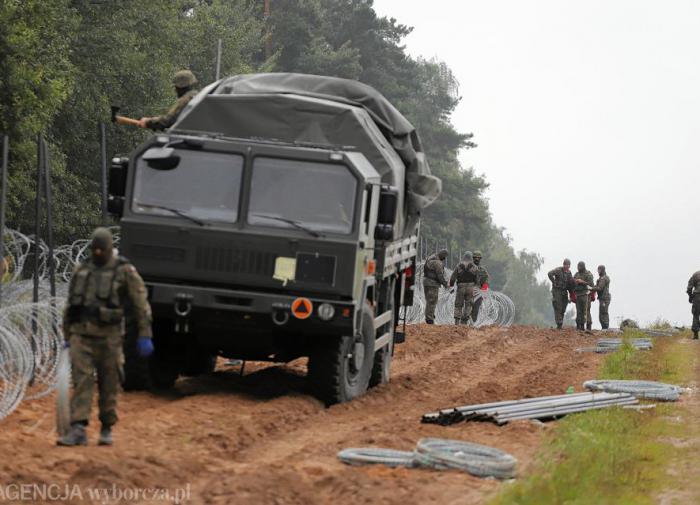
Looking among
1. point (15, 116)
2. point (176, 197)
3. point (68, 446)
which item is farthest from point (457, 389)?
point (15, 116)

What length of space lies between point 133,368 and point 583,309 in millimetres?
21623

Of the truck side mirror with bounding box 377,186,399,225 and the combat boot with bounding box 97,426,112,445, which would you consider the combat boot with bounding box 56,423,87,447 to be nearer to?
the combat boot with bounding box 97,426,112,445

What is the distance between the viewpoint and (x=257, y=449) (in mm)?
12008

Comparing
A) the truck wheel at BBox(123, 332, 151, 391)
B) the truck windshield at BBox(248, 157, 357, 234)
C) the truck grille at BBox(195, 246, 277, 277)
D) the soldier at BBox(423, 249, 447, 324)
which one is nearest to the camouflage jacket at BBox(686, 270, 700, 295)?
the soldier at BBox(423, 249, 447, 324)

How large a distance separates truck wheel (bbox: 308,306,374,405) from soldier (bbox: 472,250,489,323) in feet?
51.6

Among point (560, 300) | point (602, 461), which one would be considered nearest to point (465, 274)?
point (560, 300)

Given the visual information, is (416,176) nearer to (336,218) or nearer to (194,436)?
(336,218)

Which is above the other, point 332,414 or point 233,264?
point 233,264

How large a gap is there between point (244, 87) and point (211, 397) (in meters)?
3.84

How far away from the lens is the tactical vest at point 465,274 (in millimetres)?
31719

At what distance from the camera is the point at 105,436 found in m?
11.4

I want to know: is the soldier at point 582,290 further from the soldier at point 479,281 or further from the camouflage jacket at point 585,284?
the soldier at point 479,281

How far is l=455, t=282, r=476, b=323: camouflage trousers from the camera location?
32.4 meters

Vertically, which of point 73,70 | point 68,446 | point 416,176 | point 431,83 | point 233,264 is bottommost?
point 68,446
